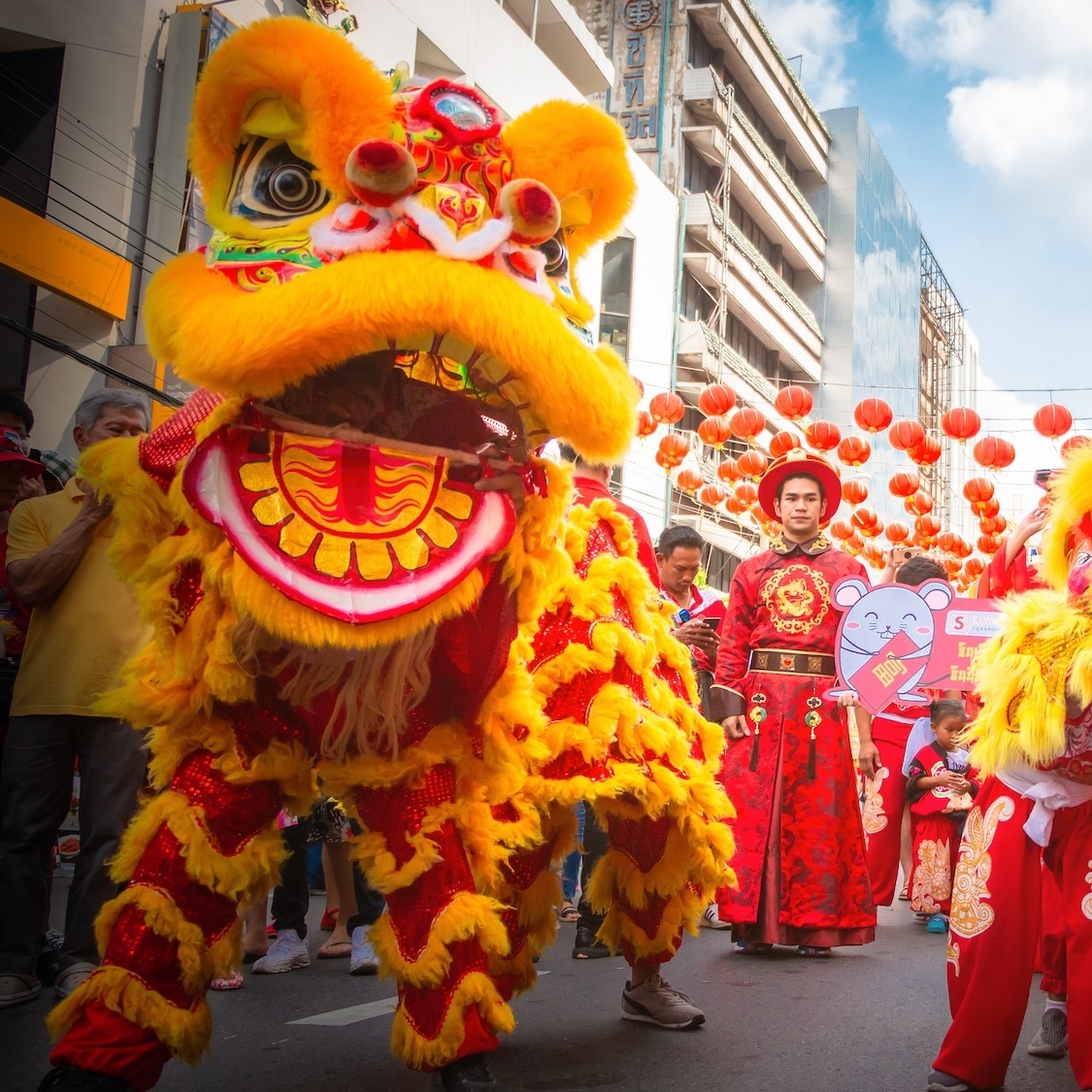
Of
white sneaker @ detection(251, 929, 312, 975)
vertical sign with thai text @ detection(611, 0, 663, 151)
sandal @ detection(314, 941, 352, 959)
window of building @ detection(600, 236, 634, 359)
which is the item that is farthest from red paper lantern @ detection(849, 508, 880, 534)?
white sneaker @ detection(251, 929, 312, 975)

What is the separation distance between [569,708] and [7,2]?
1044 centimetres

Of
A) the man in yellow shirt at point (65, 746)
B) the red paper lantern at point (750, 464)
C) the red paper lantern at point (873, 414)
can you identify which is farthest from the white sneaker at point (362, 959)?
the red paper lantern at point (750, 464)

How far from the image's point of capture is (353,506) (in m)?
2.23

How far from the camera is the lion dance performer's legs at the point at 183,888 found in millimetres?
2174

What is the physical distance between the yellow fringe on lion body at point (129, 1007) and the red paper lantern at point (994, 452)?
1620 centimetres

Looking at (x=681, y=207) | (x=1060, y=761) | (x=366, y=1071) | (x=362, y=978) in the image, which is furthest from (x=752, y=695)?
(x=681, y=207)

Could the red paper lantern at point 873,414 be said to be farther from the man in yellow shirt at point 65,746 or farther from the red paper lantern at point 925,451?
the man in yellow shirt at point 65,746

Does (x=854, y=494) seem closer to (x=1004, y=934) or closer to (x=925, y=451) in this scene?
(x=925, y=451)

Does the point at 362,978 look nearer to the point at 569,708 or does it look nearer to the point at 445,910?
the point at 569,708

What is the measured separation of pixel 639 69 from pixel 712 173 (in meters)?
3.39

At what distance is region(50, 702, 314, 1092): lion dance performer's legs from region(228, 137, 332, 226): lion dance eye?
92 cm

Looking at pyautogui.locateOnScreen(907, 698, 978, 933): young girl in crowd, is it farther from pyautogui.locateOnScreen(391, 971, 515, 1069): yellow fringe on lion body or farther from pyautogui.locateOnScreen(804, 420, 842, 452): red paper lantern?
pyautogui.locateOnScreen(804, 420, 842, 452): red paper lantern

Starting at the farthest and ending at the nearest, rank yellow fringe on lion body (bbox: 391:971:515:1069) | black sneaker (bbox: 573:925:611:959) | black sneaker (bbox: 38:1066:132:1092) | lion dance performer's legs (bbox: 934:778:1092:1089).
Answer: black sneaker (bbox: 573:925:611:959), lion dance performer's legs (bbox: 934:778:1092:1089), yellow fringe on lion body (bbox: 391:971:515:1069), black sneaker (bbox: 38:1066:132:1092)

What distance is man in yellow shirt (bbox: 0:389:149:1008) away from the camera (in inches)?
143
